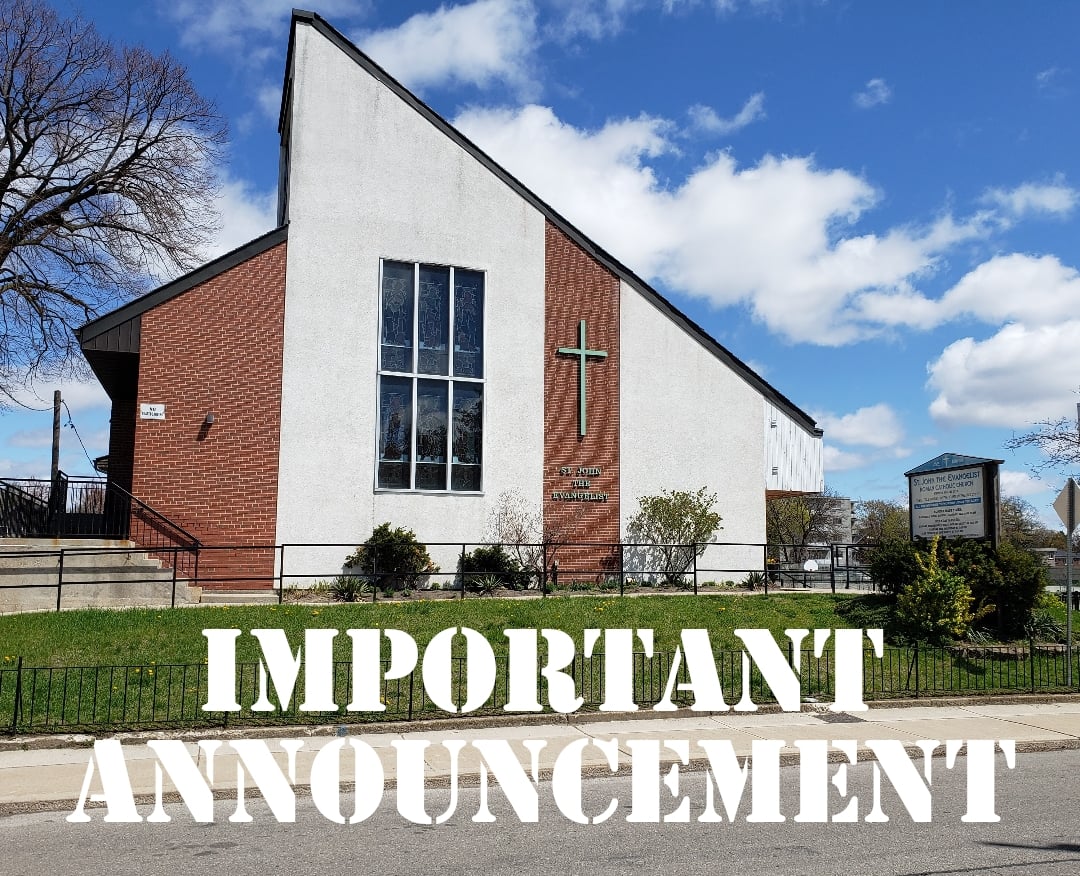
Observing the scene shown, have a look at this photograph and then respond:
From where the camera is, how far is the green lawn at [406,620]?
1345cm

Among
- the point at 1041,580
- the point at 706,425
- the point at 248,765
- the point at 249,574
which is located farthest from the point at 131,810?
the point at 706,425

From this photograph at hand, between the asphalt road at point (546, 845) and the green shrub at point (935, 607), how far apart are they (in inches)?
329

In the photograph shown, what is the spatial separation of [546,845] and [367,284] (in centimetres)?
1749

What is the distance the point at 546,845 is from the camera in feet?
22.8

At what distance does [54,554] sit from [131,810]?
11791mm

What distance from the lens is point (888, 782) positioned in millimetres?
9172

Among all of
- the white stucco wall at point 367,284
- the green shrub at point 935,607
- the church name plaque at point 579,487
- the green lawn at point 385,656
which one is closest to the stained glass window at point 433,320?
the white stucco wall at point 367,284

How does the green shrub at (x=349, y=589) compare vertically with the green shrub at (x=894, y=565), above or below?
below

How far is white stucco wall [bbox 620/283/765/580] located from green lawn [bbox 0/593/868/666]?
16.4 feet

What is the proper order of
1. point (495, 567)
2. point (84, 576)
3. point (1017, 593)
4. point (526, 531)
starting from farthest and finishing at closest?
point (526, 531) → point (495, 567) → point (84, 576) → point (1017, 593)

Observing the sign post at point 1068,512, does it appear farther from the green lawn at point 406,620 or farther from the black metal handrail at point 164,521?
the black metal handrail at point 164,521

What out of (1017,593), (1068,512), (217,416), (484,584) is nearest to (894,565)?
(1017,593)

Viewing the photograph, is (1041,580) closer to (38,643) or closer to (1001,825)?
(1001,825)

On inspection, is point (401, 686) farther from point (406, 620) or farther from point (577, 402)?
point (577, 402)
